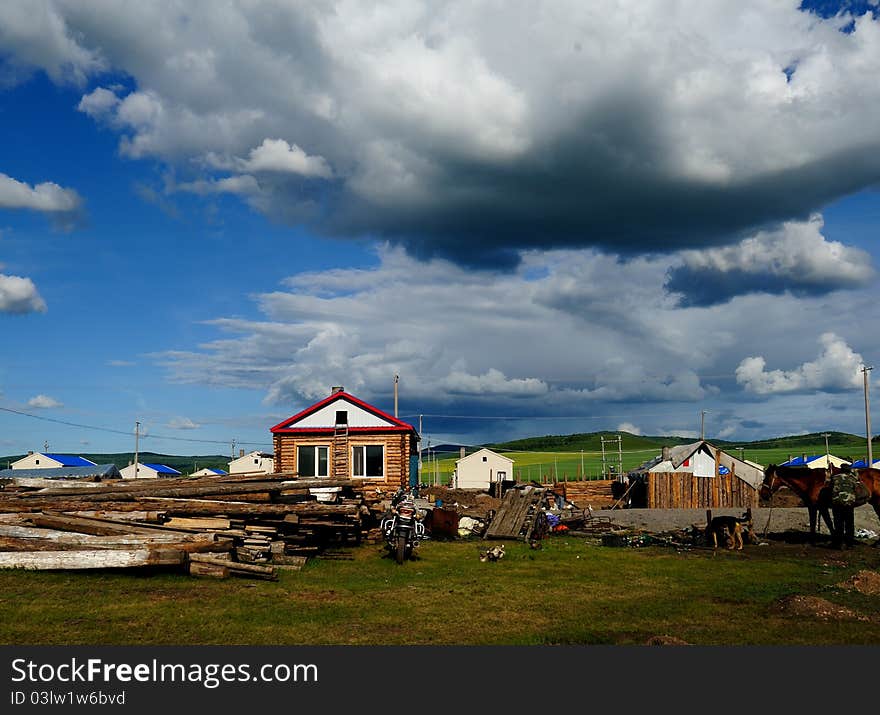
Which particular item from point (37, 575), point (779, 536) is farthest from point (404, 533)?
point (779, 536)

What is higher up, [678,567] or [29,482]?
[29,482]

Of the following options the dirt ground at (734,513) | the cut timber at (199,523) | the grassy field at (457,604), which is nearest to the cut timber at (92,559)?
the grassy field at (457,604)

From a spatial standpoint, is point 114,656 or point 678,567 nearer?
point 114,656

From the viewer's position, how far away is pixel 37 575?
15188 millimetres

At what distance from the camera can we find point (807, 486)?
75.8ft

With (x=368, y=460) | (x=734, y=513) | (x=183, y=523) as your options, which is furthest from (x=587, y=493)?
(x=183, y=523)

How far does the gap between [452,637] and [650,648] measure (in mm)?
2877

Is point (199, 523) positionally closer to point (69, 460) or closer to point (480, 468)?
point (480, 468)

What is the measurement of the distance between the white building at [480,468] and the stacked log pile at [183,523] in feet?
175

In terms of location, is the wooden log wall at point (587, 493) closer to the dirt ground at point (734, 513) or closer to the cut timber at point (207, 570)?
the dirt ground at point (734, 513)

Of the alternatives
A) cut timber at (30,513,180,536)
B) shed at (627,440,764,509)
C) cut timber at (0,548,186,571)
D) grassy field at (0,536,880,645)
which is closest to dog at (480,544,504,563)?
grassy field at (0,536,880,645)

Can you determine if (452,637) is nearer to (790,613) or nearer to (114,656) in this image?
(114,656)

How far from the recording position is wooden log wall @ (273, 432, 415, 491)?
3938cm

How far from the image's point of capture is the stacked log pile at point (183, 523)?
610 inches
